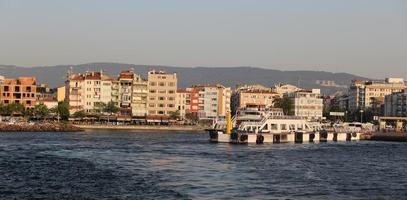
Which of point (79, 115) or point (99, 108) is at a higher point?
point (99, 108)

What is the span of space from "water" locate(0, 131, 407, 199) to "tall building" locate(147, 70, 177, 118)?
295ft

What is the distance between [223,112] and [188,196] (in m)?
155

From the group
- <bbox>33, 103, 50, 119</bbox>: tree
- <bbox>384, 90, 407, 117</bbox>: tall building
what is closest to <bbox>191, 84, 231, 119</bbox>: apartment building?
<bbox>33, 103, 50, 119</bbox>: tree

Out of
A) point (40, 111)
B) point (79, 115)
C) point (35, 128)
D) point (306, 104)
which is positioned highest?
point (306, 104)

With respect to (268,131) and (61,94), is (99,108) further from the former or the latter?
(268,131)

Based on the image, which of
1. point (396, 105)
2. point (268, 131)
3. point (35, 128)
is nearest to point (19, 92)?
point (35, 128)

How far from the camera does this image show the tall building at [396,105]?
7274 inches

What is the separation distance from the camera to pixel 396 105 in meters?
189

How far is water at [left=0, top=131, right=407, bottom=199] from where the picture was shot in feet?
121

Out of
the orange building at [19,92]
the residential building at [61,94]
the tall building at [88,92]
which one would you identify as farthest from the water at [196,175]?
the residential building at [61,94]

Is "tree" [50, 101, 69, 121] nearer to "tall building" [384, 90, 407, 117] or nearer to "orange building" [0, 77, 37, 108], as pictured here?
"orange building" [0, 77, 37, 108]

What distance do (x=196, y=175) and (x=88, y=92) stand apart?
4822 inches

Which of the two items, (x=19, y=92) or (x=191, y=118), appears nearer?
→ (x=19, y=92)

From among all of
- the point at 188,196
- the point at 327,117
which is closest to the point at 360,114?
the point at 327,117
